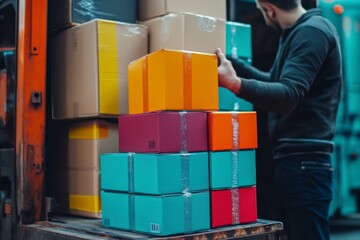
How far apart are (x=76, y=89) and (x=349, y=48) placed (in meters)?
3.79

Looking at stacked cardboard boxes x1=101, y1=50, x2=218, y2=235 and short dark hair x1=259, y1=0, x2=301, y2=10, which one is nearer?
stacked cardboard boxes x1=101, y1=50, x2=218, y2=235

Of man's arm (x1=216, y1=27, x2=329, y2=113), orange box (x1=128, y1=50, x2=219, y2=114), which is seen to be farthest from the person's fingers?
orange box (x1=128, y1=50, x2=219, y2=114)

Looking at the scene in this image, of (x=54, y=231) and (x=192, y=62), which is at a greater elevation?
(x=192, y=62)

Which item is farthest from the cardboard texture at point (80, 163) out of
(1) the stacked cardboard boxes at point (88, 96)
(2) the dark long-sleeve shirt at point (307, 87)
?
(2) the dark long-sleeve shirt at point (307, 87)

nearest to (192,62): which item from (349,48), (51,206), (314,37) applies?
(314,37)

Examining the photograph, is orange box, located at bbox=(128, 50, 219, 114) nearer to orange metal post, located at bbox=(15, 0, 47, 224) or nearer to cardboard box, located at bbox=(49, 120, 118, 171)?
cardboard box, located at bbox=(49, 120, 118, 171)

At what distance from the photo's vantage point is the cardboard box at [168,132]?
2.21 m

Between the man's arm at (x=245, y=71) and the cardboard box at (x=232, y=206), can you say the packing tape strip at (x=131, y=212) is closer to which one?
the cardboard box at (x=232, y=206)

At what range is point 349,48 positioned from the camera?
18.9 ft

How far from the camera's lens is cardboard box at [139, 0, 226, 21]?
2.89 m

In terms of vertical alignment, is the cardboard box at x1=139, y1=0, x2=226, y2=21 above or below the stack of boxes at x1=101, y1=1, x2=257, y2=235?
above

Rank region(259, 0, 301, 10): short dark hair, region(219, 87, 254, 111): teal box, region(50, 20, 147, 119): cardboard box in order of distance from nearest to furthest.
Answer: region(50, 20, 147, 119): cardboard box → region(219, 87, 254, 111): teal box → region(259, 0, 301, 10): short dark hair

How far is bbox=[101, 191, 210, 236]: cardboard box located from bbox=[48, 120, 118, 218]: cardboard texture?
1.18ft

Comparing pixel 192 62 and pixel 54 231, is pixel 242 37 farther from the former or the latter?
pixel 54 231
